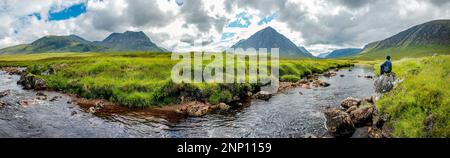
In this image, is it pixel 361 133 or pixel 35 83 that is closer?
pixel 361 133

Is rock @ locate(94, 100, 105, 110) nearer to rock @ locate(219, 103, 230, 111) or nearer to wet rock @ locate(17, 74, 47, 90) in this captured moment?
rock @ locate(219, 103, 230, 111)

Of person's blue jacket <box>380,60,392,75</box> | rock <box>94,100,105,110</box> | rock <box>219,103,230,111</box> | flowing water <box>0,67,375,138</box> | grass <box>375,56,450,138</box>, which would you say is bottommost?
flowing water <box>0,67,375,138</box>

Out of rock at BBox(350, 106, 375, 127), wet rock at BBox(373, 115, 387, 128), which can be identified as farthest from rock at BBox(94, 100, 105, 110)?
wet rock at BBox(373, 115, 387, 128)

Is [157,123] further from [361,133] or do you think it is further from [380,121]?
[380,121]

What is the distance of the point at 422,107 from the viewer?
19.9 m

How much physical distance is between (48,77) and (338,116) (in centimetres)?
5369

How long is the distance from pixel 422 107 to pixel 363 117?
4.93 metres

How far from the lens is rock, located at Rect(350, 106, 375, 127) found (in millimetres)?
23906

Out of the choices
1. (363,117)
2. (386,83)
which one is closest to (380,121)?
(363,117)

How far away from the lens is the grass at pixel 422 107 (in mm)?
17312

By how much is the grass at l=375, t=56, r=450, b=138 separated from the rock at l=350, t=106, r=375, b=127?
97 cm

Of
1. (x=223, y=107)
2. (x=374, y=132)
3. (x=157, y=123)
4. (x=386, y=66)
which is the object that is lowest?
(x=157, y=123)

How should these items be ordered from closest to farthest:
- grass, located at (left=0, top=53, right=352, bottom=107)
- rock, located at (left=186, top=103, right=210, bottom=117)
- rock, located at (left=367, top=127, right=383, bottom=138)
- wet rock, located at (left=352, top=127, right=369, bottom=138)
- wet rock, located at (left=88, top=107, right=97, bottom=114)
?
→ rock, located at (left=367, top=127, right=383, bottom=138) → wet rock, located at (left=352, top=127, right=369, bottom=138) → rock, located at (left=186, top=103, right=210, bottom=117) → wet rock, located at (left=88, top=107, right=97, bottom=114) → grass, located at (left=0, top=53, right=352, bottom=107)

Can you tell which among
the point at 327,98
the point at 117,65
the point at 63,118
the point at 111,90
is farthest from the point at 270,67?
the point at 63,118
